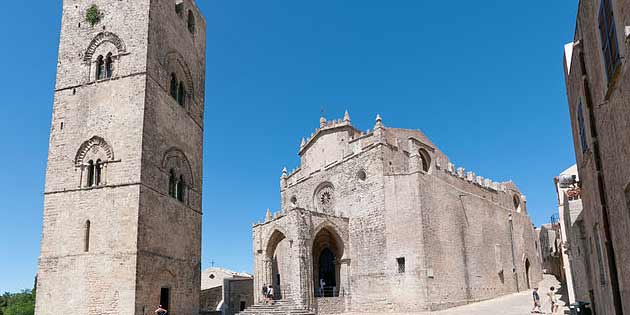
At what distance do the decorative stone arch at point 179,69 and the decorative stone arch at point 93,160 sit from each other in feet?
12.4

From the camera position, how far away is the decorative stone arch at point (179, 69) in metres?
20.8

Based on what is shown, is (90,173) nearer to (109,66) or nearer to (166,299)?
(109,66)

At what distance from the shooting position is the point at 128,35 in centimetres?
1944

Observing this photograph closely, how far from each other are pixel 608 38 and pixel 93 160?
16947 millimetres

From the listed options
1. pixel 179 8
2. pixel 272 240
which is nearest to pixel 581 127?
pixel 179 8

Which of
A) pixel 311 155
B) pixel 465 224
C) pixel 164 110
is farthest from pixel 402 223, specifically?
pixel 164 110

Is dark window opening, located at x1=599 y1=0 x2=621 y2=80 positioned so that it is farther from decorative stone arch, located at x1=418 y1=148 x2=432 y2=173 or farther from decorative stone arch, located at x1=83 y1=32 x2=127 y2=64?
decorative stone arch, located at x1=418 y1=148 x2=432 y2=173

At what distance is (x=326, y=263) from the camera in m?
28.2

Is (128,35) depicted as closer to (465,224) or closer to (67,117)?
(67,117)

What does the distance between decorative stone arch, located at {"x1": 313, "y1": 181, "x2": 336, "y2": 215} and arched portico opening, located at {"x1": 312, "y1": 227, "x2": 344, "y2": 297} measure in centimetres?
153

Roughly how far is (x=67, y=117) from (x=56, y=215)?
370 cm

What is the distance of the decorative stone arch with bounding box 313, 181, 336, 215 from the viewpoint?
2828 centimetres

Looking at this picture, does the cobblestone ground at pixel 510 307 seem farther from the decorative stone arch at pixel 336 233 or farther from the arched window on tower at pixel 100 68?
the arched window on tower at pixel 100 68

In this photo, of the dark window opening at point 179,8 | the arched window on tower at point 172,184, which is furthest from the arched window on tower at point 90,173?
the dark window opening at point 179,8
